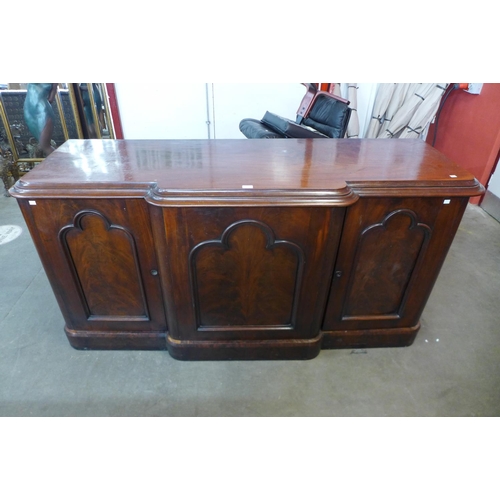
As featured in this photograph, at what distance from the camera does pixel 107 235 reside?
125 cm

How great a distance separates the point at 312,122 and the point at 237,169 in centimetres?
197

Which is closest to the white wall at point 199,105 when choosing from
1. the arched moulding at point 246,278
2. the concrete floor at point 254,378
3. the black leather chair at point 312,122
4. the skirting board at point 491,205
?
the black leather chair at point 312,122

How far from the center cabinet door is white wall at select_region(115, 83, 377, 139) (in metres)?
2.52

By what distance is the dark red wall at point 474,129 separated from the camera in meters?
2.66

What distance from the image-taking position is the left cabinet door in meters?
1.19

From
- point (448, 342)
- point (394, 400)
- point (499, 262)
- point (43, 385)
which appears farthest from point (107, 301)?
point (499, 262)

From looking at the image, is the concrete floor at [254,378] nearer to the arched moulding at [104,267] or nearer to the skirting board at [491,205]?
the arched moulding at [104,267]

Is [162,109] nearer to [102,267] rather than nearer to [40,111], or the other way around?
[40,111]

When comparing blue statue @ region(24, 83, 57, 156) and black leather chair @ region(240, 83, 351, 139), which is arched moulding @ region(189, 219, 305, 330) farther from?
blue statue @ region(24, 83, 57, 156)

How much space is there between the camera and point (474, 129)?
285 cm

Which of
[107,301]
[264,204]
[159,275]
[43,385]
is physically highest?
[264,204]

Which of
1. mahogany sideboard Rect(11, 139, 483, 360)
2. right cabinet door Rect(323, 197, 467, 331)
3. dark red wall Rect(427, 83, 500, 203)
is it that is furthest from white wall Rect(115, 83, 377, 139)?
right cabinet door Rect(323, 197, 467, 331)
